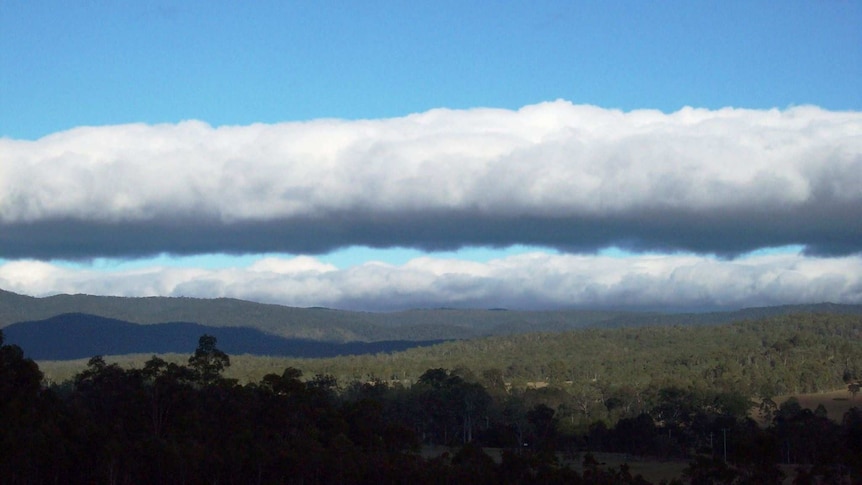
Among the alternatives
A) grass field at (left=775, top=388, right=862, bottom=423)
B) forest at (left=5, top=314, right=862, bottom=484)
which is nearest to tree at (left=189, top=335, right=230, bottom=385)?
forest at (left=5, top=314, right=862, bottom=484)

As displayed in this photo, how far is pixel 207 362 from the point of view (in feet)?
341

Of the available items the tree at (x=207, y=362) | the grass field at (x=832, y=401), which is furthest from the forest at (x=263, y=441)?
the grass field at (x=832, y=401)

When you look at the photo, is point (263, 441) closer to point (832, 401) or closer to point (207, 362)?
point (207, 362)

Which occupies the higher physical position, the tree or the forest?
the tree

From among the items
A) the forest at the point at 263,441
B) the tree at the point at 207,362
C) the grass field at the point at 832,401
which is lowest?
the grass field at the point at 832,401

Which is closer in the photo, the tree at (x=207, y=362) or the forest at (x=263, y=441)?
the forest at (x=263, y=441)

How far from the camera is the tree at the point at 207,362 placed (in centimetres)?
10194

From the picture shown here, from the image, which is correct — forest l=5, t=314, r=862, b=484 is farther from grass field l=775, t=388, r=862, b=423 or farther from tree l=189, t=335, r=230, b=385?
grass field l=775, t=388, r=862, b=423

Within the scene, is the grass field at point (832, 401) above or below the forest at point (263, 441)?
below

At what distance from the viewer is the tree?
102m

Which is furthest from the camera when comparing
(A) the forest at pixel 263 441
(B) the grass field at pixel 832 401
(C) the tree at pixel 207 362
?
(B) the grass field at pixel 832 401

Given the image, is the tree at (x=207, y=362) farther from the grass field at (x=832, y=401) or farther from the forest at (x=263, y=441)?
the grass field at (x=832, y=401)

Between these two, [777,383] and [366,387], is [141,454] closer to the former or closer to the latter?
[366,387]

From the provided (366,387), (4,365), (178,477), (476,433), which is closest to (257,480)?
(178,477)
